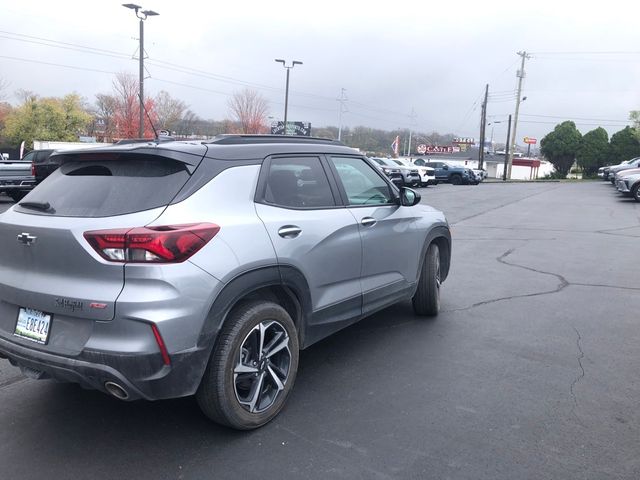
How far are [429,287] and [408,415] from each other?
7.07ft

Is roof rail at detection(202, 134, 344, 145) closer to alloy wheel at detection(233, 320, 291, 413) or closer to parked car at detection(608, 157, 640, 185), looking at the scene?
alloy wheel at detection(233, 320, 291, 413)

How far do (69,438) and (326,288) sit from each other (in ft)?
6.13

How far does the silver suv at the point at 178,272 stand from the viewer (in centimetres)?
288

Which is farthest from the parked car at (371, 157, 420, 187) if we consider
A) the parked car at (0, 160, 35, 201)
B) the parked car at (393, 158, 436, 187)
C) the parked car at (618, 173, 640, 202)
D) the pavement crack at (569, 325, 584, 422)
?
the pavement crack at (569, 325, 584, 422)

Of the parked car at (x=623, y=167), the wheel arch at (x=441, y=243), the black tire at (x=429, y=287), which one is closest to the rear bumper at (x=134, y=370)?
the wheel arch at (x=441, y=243)

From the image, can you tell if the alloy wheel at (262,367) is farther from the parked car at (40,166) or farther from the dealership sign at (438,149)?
the dealership sign at (438,149)

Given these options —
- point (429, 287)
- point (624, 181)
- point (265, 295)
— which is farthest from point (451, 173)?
point (265, 295)

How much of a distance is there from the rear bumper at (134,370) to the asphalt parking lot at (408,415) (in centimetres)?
46

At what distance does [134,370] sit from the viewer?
285 centimetres

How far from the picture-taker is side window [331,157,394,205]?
448 cm

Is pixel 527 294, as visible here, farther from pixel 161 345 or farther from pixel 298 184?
pixel 161 345

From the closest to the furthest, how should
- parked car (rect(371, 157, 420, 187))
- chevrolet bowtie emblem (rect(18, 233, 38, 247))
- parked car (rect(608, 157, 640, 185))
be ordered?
chevrolet bowtie emblem (rect(18, 233, 38, 247)), parked car (rect(371, 157, 420, 187)), parked car (rect(608, 157, 640, 185))

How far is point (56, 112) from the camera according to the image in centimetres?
5106

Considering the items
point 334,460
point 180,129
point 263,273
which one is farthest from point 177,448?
point 180,129
